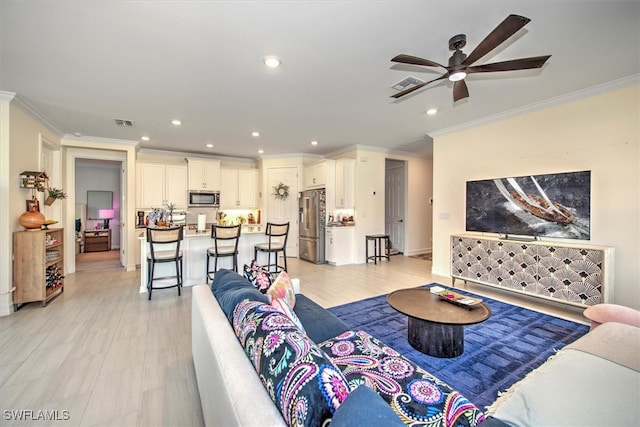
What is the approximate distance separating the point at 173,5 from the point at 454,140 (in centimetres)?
466

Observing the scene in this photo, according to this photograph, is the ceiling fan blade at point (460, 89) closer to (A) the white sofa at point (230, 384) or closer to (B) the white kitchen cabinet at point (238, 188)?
(A) the white sofa at point (230, 384)

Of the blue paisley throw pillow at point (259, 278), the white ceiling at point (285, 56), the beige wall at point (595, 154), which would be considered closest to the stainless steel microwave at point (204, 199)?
the white ceiling at point (285, 56)

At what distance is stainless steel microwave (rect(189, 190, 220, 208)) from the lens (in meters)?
6.75

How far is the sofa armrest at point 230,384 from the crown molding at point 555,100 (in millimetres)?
4779

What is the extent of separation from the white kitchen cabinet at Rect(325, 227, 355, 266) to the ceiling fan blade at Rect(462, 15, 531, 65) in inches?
179

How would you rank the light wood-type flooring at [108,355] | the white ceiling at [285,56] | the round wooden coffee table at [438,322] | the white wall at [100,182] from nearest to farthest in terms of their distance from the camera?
the light wood-type flooring at [108,355]
the white ceiling at [285,56]
the round wooden coffee table at [438,322]
the white wall at [100,182]

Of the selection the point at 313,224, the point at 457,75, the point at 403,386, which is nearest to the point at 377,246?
the point at 313,224

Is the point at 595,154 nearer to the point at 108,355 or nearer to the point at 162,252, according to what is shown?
the point at 108,355

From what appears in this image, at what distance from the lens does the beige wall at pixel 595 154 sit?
313 cm

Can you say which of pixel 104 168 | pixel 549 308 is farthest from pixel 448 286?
pixel 104 168

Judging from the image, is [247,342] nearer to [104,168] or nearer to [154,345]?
[154,345]

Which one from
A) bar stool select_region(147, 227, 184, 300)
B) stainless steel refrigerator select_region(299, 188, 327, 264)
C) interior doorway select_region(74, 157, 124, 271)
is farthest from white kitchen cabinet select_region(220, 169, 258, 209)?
interior doorway select_region(74, 157, 124, 271)

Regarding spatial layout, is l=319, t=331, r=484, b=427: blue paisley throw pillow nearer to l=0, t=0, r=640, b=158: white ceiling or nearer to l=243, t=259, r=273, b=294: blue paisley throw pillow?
l=243, t=259, r=273, b=294: blue paisley throw pillow

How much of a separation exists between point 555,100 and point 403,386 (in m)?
4.38
